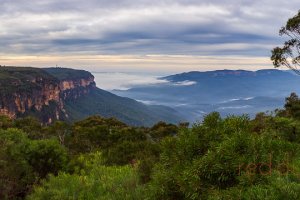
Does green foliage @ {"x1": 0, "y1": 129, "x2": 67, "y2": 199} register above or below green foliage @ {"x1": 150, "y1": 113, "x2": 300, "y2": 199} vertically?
below

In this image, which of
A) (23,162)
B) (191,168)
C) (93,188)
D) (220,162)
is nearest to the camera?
(220,162)

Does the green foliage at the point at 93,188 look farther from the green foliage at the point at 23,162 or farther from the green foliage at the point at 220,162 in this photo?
the green foliage at the point at 220,162

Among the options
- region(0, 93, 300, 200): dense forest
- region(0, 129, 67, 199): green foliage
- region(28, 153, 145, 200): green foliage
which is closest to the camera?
region(0, 93, 300, 200): dense forest

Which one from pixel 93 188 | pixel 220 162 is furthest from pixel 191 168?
pixel 93 188

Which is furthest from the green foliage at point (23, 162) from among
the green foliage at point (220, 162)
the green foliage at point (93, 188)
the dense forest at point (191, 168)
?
the green foliage at point (220, 162)

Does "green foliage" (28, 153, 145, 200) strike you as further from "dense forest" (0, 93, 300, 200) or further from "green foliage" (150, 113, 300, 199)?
"green foliage" (150, 113, 300, 199)

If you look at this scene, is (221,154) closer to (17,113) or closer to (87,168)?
(87,168)

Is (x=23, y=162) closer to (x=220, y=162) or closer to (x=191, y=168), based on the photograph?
(x=191, y=168)

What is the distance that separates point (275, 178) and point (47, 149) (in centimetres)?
1292

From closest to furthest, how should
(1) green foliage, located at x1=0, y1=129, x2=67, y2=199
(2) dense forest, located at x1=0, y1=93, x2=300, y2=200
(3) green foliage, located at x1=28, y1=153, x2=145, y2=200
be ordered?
(2) dense forest, located at x1=0, y1=93, x2=300, y2=200 → (3) green foliage, located at x1=28, y1=153, x2=145, y2=200 → (1) green foliage, located at x1=0, y1=129, x2=67, y2=199

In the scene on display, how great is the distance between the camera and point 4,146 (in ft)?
58.8

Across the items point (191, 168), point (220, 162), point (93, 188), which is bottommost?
point (93, 188)

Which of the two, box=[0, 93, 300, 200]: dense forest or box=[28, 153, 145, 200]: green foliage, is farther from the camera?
box=[28, 153, 145, 200]: green foliage

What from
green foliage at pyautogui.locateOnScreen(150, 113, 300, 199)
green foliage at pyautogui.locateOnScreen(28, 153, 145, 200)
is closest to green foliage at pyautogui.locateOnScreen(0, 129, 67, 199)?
green foliage at pyautogui.locateOnScreen(28, 153, 145, 200)
